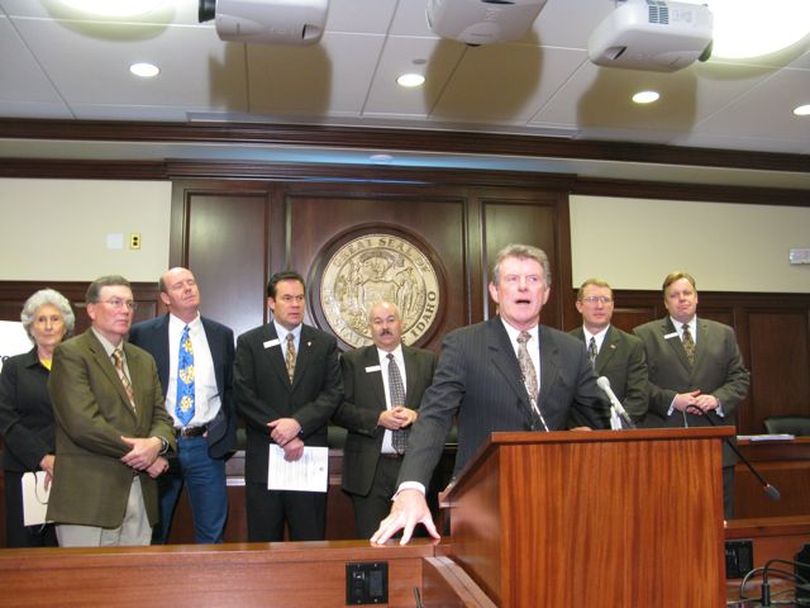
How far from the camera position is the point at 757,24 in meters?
3.57

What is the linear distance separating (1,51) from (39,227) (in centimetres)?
174

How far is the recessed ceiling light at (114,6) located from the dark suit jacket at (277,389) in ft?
5.34

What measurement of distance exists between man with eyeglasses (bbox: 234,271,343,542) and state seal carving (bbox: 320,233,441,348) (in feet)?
5.61

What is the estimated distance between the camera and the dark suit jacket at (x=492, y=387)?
2.13 metres

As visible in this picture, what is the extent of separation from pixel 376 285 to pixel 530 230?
1307mm

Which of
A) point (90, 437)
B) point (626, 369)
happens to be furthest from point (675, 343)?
point (90, 437)

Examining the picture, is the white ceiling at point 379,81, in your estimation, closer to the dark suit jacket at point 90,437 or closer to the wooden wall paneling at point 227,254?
the wooden wall paneling at point 227,254

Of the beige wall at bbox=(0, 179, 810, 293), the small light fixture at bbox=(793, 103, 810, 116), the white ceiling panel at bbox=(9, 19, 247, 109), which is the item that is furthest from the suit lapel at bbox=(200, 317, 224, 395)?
the small light fixture at bbox=(793, 103, 810, 116)

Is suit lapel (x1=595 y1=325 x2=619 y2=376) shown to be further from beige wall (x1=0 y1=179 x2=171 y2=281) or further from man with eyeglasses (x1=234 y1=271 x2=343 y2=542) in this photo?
beige wall (x1=0 y1=179 x2=171 y2=281)

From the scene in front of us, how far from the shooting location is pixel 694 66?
4277mm

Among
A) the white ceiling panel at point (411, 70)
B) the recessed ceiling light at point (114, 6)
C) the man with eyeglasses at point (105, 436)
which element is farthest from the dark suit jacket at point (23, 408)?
the white ceiling panel at point (411, 70)

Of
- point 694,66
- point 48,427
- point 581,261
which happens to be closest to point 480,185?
point 581,261

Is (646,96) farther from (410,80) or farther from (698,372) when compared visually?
(698,372)

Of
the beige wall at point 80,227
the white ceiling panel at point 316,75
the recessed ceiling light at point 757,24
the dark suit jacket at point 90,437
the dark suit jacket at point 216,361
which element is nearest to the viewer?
the dark suit jacket at point 90,437
